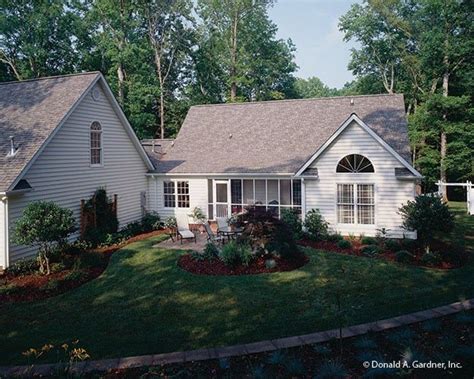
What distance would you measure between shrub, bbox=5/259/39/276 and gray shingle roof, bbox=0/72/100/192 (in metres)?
2.51

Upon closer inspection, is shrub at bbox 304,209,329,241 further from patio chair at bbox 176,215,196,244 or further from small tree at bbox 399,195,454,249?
patio chair at bbox 176,215,196,244

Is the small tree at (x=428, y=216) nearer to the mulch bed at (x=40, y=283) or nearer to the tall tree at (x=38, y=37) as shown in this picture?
the mulch bed at (x=40, y=283)

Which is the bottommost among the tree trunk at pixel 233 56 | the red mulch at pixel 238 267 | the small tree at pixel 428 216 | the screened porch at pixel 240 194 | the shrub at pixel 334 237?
the red mulch at pixel 238 267

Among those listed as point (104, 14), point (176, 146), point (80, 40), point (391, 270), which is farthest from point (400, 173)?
point (80, 40)

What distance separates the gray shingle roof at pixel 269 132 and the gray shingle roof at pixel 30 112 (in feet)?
20.6

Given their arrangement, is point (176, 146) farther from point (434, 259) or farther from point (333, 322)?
point (333, 322)

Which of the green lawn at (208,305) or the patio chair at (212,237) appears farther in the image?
the patio chair at (212,237)

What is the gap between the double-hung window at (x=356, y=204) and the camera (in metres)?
16.1

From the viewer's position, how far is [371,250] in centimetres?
1364

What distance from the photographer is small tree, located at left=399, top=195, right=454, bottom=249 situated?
1247 centimetres

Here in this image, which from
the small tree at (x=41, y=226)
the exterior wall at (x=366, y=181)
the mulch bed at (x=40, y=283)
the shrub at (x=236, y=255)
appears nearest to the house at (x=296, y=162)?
the exterior wall at (x=366, y=181)

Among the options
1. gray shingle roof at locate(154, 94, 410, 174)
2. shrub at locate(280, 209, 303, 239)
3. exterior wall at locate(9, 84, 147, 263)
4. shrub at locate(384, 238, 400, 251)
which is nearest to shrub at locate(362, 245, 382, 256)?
shrub at locate(384, 238, 400, 251)

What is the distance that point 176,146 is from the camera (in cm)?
2272

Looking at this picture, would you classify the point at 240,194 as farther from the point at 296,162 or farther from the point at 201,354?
the point at 201,354
